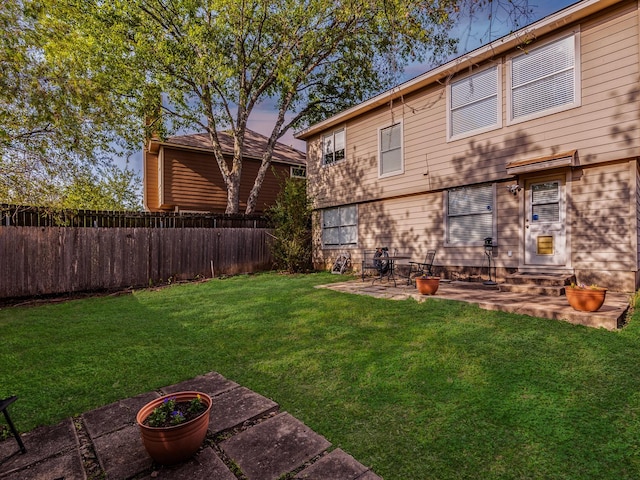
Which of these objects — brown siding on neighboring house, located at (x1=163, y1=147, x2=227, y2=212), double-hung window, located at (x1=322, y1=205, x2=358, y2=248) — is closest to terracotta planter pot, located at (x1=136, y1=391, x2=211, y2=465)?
double-hung window, located at (x1=322, y1=205, x2=358, y2=248)

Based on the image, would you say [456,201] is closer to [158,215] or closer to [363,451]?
[363,451]

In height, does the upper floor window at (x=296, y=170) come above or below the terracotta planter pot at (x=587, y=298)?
above

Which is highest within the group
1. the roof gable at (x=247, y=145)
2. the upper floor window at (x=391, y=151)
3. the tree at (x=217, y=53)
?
the tree at (x=217, y=53)

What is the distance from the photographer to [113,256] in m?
9.18

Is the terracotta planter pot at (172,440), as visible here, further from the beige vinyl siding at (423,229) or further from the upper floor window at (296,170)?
the upper floor window at (296,170)

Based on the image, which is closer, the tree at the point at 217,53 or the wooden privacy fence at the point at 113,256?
the wooden privacy fence at the point at 113,256

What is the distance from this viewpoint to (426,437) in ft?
7.55

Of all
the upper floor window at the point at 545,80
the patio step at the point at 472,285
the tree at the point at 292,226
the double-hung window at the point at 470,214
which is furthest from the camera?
the tree at the point at 292,226

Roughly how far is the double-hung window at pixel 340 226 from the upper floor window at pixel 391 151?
1818mm

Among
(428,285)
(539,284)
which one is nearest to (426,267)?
(428,285)

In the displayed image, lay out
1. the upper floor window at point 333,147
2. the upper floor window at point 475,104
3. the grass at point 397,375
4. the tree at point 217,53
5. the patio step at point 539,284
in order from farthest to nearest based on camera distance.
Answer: the tree at point 217,53, the upper floor window at point 333,147, the upper floor window at point 475,104, the patio step at point 539,284, the grass at point 397,375

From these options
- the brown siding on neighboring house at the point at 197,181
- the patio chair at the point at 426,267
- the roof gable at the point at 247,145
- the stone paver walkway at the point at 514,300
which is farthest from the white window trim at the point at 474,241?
the roof gable at the point at 247,145

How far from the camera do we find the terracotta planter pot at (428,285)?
6.50m

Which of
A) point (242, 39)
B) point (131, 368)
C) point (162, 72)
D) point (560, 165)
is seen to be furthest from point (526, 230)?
point (162, 72)
